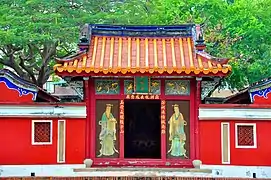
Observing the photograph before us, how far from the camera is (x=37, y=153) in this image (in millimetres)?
11125

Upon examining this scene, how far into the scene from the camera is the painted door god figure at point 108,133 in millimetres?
11377

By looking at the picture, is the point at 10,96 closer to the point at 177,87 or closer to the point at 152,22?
the point at 177,87

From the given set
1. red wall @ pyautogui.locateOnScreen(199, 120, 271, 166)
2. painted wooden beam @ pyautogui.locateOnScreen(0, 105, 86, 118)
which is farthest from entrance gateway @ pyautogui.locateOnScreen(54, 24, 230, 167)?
painted wooden beam @ pyautogui.locateOnScreen(0, 105, 86, 118)

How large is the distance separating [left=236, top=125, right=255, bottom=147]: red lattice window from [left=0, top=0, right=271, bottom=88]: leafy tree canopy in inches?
173

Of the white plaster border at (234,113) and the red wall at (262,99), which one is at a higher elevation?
the red wall at (262,99)

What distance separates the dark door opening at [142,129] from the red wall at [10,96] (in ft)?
15.4

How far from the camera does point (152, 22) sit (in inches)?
694

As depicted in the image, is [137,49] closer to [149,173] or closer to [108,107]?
[108,107]

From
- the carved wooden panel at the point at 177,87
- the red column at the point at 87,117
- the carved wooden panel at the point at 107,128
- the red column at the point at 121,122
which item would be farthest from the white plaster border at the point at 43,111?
the carved wooden panel at the point at 177,87

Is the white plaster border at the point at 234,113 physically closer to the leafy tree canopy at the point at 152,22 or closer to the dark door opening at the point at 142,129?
the dark door opening at the point at 142,129

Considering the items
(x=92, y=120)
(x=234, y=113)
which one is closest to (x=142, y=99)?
(x=92, y=120)

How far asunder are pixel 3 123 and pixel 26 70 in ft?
27.8

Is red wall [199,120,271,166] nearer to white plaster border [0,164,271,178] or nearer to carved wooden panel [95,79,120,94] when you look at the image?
white plaster border [0,164,271,178]

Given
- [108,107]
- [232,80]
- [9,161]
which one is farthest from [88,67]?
[232,80]
